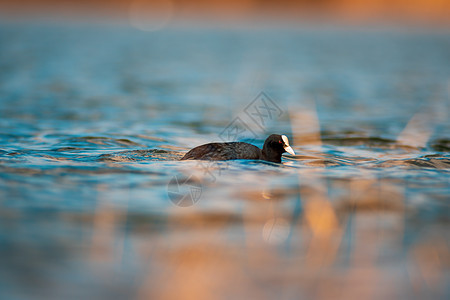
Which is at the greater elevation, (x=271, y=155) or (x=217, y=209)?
(x=271, y=155)

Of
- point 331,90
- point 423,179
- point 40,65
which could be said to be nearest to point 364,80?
point 331,90

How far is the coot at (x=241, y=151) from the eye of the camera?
36.3 ft

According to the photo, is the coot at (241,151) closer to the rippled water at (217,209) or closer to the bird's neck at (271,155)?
the bird's neck at (271,155)

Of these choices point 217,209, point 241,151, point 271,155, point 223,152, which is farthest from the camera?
point 271,155

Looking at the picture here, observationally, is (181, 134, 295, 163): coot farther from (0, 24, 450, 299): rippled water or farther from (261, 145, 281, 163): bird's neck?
(0, 24, 450, 299): rippled water

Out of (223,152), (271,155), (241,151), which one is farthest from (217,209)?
(271,155)

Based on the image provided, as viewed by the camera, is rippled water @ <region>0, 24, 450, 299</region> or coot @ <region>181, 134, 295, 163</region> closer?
rippled water @ <region>0, 24, 450, 299</region>

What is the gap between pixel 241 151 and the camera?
37.0 ft

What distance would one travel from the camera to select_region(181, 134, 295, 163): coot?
11070 millimetres

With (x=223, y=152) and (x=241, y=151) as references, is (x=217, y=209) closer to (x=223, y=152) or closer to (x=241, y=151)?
(x=223, y=152)

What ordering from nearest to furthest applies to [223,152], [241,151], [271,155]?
1. [223,152]
2. [241,151]
3. [271,155]

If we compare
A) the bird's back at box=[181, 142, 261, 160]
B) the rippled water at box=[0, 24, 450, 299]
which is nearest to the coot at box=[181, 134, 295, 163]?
the bird's back at box=[181, 142, 261, 160]

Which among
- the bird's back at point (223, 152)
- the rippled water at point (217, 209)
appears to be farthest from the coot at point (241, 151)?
the rippled water at point (217, 209)

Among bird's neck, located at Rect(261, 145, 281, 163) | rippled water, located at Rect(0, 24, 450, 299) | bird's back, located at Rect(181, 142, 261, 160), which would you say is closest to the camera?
rippled water, located at Rect(0, 24, 450, 299)
